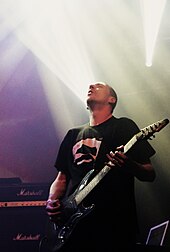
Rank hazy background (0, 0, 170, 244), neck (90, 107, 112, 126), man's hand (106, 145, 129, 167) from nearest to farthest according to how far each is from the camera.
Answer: man's hand (106, 145, 129, 167)
neck (90, 107, 112, 126)
hazy background (0, 0, 170, 244)

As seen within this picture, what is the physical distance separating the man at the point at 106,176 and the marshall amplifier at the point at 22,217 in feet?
1.06

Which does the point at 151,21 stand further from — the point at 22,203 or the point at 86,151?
the point at 22,203

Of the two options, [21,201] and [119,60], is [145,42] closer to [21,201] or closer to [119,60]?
[119,60]

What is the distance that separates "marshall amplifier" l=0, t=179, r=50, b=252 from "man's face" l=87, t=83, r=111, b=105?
68 centimetres

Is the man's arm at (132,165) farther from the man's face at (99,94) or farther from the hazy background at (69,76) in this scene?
the hazy background at (69,76)

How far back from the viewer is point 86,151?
1864 mm

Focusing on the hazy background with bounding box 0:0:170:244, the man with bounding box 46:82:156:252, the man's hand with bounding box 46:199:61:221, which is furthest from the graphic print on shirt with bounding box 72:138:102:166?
the hazy background with bounding box 0:0:170:244

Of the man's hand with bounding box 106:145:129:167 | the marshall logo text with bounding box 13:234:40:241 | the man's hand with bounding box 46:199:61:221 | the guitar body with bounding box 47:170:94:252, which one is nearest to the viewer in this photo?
the man's hand with bounding box 106:145:129:167

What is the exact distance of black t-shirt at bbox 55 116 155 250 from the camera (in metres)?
1.60

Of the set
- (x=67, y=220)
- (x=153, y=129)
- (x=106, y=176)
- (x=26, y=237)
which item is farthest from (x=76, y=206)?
(x=26, y=237)

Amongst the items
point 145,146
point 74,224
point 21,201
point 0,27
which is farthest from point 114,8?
point 74,224

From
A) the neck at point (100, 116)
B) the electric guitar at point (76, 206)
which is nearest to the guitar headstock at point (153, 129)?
the electric guitar at point (76, 206)

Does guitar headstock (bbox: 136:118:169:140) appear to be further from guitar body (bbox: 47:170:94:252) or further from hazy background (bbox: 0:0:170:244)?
hazy background (bbox: 0:0:170:244)

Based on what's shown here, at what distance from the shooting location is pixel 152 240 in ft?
6.06
